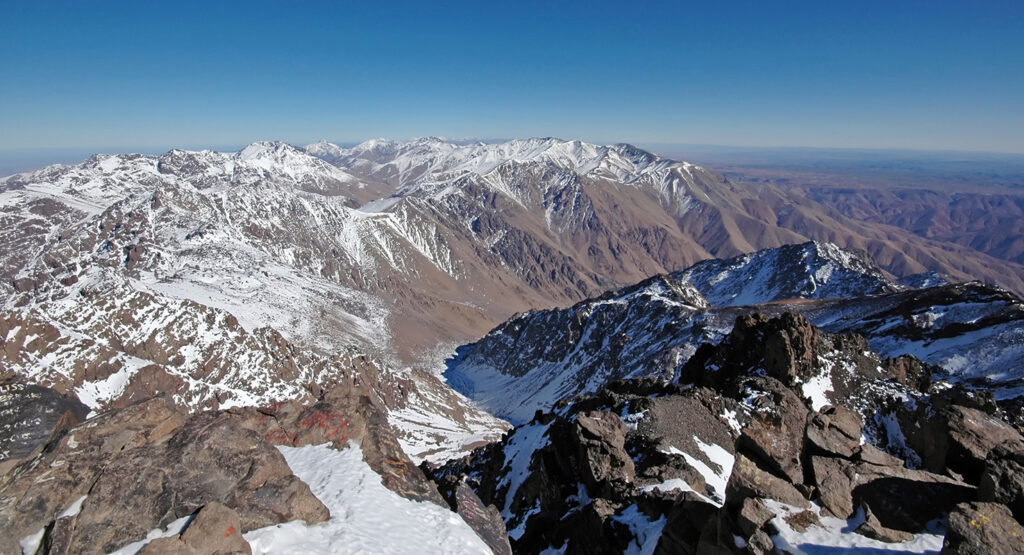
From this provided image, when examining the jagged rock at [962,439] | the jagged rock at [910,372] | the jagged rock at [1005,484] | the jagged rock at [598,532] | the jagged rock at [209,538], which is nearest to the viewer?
the jagged rock at [1005,484]

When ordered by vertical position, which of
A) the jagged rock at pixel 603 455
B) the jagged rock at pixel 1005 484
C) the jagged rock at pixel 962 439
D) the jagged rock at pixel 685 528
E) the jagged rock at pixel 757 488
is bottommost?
the jagged rock at pixel 603 455

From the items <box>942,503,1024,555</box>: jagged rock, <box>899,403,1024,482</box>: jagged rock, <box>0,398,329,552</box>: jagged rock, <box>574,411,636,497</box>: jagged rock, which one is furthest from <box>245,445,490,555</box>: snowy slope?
<box>899,403,1024,482</box>: jagged rock

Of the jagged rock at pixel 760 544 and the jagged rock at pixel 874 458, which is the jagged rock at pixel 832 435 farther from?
the jagged rock at pixel 760 544

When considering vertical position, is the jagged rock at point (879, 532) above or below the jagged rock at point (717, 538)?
above

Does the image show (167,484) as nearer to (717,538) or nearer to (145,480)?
(145,480)

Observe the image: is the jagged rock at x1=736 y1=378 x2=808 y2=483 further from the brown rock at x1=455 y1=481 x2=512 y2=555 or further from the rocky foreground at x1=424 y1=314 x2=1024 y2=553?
the brown rock at x1=455 y1=481 x2=512 y2=555

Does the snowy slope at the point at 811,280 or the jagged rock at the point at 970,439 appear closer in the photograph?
the jagged rock at the point at 970,439

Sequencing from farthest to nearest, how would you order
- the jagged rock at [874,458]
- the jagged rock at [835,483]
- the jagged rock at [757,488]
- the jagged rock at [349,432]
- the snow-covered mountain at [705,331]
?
the snow-covered mountain at [705,331]
the jagged rock at [349,432]
the jagged rock at [874,458]
the jagged rock at [835,483]
the jagged rock at [757,488]

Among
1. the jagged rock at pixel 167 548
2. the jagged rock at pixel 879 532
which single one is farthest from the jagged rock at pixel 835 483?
the jagged rock at pixel 167 548
